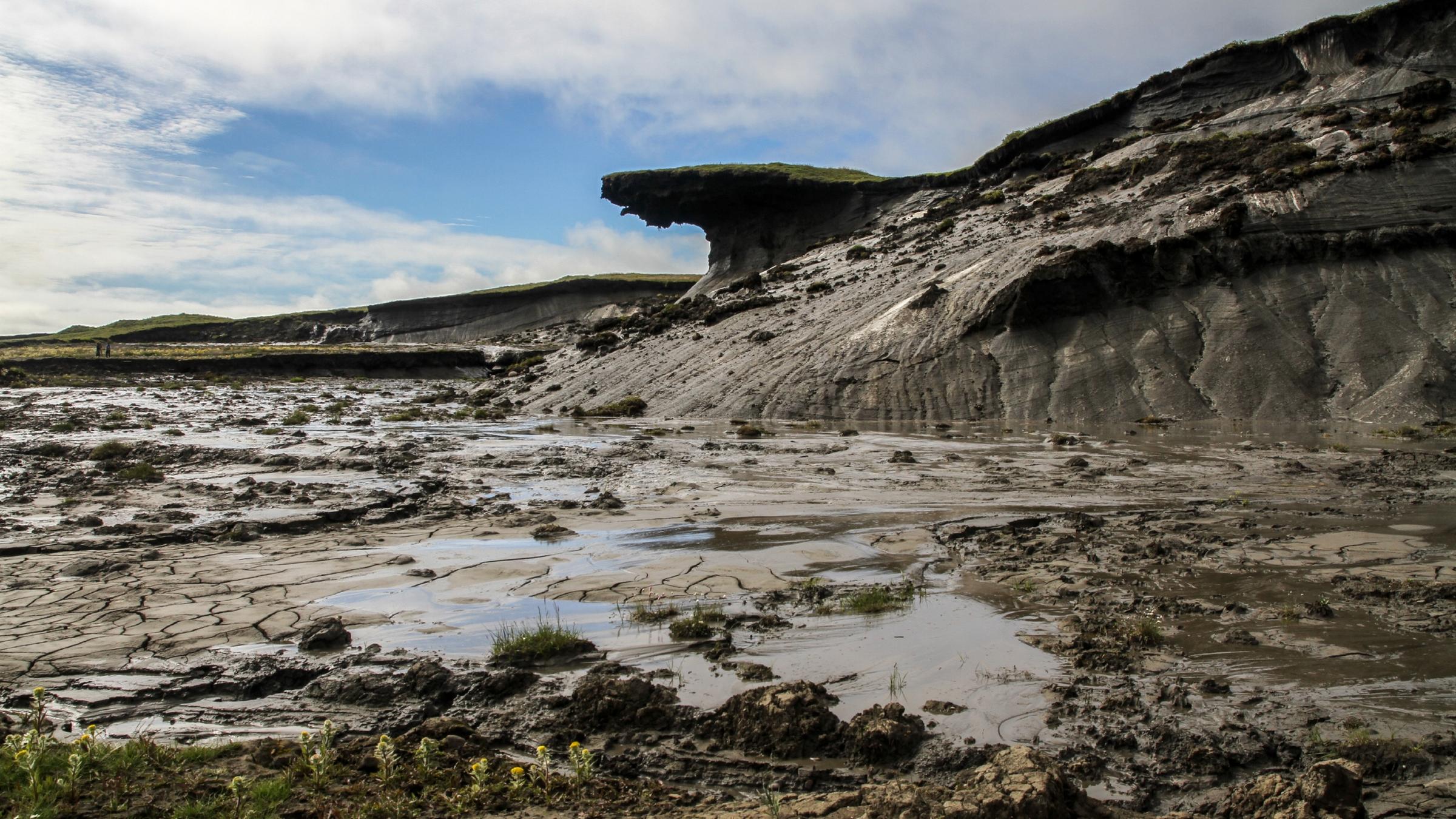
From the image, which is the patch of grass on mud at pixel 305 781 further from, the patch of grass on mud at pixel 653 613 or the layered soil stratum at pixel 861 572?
the patch of grass on mud at pixel 653 613

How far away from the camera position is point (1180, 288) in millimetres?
29047

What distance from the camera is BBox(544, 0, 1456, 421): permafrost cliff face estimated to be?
25297 mm

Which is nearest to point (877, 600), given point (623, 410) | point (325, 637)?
point (325, 637)

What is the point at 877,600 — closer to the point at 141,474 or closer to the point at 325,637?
the point at 325,637

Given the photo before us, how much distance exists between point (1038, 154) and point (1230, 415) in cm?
2999

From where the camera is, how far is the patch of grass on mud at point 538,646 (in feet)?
19.4

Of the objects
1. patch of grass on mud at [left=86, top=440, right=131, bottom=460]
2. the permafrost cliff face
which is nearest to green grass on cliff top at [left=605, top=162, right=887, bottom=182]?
the permafrost cliff face

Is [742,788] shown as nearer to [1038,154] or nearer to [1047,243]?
[1047,243]

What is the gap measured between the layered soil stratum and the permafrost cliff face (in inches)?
6.6

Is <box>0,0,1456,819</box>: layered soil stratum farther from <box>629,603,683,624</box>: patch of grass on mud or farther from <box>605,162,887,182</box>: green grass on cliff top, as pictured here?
<box>605,162,887,182</box>: green grass on cliff top

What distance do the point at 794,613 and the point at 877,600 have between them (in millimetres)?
653

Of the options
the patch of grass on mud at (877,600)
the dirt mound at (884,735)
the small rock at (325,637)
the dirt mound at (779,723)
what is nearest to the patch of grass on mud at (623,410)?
the patch of grass on mud at (877,600)

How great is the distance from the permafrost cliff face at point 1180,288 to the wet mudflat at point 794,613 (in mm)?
11536

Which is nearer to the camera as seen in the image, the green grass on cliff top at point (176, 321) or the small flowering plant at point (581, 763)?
the small flowering plant at point (581, 763)
